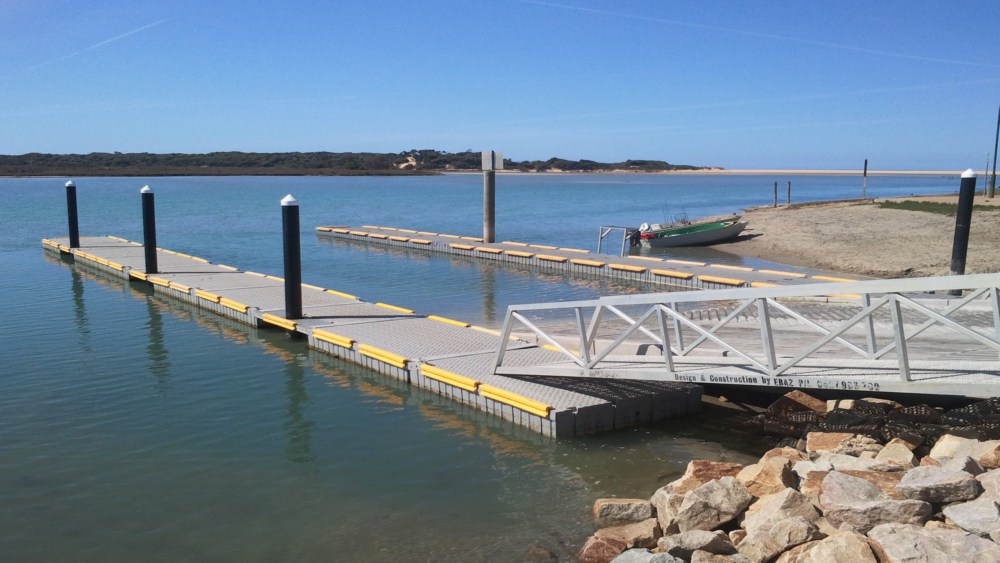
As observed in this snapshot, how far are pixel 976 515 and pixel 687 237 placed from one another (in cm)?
2809

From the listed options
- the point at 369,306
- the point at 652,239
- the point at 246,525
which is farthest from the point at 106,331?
the point at 652,239

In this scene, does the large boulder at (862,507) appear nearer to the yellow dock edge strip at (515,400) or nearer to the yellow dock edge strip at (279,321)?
the yellow dock edge strip at (515,400)

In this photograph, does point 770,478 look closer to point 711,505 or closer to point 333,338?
point 711,505

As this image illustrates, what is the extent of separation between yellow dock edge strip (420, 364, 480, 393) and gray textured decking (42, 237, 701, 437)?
13 millimetres

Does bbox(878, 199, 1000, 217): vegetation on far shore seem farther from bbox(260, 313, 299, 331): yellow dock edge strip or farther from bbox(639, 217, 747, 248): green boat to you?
bbox(260, 313, 299, 331): yellow dock edge strip

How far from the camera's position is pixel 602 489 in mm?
8438

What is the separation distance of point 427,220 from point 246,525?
48.5 m

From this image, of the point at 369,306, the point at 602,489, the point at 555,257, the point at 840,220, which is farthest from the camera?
the point at 840,220

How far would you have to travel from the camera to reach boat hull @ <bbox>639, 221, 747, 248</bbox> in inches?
1299

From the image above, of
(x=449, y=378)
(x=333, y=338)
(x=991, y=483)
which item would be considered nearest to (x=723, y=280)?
(x=333, y=338)

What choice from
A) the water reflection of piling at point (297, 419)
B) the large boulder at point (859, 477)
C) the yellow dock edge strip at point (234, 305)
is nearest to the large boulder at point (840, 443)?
the large boulder at point (859, 477)

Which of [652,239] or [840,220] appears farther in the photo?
[840,220]

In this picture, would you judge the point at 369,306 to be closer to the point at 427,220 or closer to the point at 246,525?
the point at 246,525

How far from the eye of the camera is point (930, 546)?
5508 mm
